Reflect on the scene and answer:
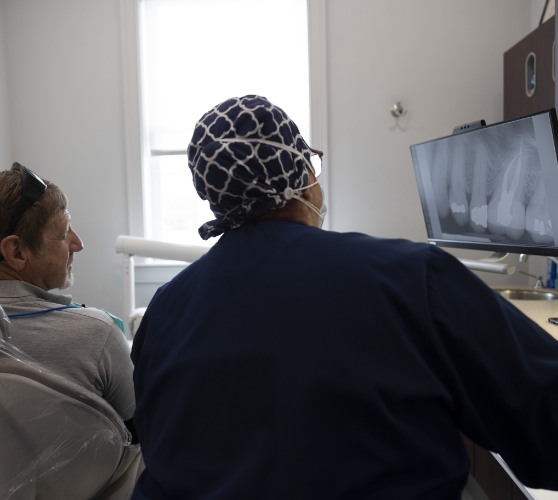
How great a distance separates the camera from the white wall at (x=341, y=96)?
3.02 m

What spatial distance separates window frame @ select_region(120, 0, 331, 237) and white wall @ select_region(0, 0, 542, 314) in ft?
0.17

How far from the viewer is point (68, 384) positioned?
3.21 feet

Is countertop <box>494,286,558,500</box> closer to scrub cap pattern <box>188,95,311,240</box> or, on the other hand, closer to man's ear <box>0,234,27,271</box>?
scrub cap pattern <box>188,95,311,240</box>

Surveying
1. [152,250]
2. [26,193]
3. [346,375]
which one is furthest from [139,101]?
[346,375]

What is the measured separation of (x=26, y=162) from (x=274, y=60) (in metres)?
1.61

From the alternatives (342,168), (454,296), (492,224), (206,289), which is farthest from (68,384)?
(342,168)

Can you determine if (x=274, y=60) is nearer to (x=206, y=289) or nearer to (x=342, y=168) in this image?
(x=342, y=168)

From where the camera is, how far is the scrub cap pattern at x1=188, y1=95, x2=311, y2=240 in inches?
32.4

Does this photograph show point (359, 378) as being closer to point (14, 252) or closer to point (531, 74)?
point (14, 252)

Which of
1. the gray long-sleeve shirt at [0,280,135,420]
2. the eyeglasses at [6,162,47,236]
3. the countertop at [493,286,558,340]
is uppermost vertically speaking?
the eyeglasses at [6,162,47,236]

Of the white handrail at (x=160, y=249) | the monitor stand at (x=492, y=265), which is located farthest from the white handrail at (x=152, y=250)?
the monitor stand at (x=492, y=265)

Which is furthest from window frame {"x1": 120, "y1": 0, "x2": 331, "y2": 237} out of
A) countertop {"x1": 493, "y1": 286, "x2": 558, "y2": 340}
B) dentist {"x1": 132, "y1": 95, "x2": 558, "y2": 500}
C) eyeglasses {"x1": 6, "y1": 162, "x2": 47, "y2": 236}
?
dentist {"x1": 132, "y1": 95, "x2": 558, "y2": 500}

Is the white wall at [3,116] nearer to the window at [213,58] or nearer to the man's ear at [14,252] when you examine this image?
the window at [213,58]

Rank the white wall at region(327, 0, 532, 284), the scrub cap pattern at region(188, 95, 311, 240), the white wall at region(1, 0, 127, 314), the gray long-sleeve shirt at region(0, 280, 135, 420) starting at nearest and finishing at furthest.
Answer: the scrub cap pattern at region(188, 95, 311, 240) < the gray long-sleeve shirt at region(0, 280, 135, 420) < the white wall at region(327, 0, 532, 284) < the white wall at region(1, 0, 127, 314)
